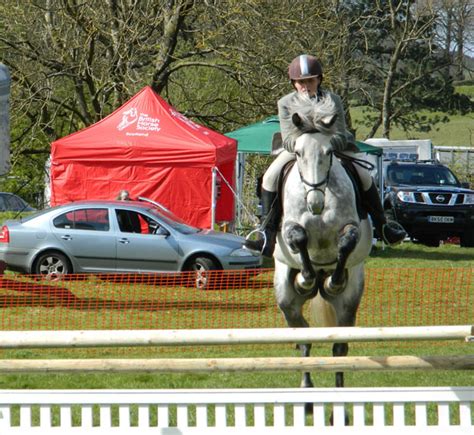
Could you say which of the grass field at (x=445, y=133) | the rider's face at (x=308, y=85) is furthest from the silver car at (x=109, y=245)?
the grass field at (x=445, y=133)

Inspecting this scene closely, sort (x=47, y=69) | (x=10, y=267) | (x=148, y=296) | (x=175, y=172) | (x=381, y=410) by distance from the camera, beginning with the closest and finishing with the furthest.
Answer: (x=381, y=410), (x=148, y=296), (x=10, y=267), (x=175, y=172), (x=47, y=69)

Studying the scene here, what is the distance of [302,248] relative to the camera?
23.0 ft

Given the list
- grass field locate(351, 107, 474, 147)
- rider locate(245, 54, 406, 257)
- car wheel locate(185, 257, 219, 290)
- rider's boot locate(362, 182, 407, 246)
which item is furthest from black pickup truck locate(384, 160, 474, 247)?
grass field locate(351, 107, 474, 147)

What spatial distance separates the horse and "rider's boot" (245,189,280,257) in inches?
2.5

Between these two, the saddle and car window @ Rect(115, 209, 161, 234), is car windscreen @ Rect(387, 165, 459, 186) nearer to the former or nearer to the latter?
car window @ Rect(115, 209, 161, 234)

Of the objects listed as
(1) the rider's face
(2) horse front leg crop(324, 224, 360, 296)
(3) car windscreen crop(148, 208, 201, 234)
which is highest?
(1) the rider's face

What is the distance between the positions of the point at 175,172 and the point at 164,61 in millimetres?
5818

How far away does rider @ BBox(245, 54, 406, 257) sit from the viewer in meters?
7.48

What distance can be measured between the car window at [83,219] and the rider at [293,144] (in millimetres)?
9783

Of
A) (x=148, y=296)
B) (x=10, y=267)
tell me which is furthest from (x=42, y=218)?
(x=148, y=296)

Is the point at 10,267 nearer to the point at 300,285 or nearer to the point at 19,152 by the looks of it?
the point at 19,152

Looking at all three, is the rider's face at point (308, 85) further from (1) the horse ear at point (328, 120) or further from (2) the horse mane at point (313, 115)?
(1) the horse ear at point (328, 120)

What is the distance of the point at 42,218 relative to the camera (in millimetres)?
17438

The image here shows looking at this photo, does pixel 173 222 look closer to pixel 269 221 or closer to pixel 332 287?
pixel 269 221
